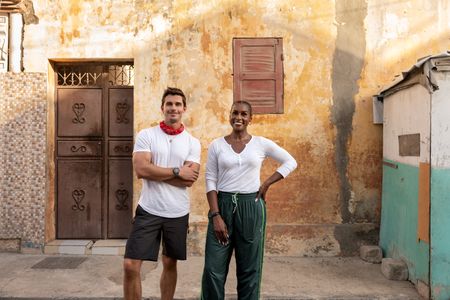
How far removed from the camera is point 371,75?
6.13 m

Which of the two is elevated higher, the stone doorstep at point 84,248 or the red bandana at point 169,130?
the red bandana at point 169,130

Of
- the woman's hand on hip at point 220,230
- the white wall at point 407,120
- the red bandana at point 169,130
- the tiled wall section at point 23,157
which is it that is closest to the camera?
the woman's hand on hip at point 220,230

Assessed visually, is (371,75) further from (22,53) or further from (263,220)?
(22,53)

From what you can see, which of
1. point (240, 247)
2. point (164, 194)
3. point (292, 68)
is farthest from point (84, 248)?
point (292, 68)

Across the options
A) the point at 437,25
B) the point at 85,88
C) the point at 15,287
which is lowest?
the point at 15,287

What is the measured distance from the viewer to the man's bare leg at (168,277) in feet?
12.3

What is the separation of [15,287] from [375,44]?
524cm

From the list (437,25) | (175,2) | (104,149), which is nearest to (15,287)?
(104,149)

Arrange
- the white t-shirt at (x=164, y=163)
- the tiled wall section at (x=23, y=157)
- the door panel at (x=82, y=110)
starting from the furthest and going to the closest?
the door panel at (x=82, y=110) → the tiled wall section at (x=23, y=157) → the white t-shirt at (x=164, y=163)

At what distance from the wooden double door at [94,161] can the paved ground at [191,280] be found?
2.03 ft

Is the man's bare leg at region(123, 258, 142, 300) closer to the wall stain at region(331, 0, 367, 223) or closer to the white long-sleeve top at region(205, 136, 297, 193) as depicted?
→ the white long-sleeve top at region(205, 136, 297, 193)

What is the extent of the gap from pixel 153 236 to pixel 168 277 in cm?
42

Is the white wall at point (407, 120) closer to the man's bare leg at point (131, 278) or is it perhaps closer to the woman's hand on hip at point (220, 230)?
the woman's hand on hip at point (220, 230)

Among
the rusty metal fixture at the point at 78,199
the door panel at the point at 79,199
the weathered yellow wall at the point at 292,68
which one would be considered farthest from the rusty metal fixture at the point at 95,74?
the rusty metal fixture at the point at 78,199
